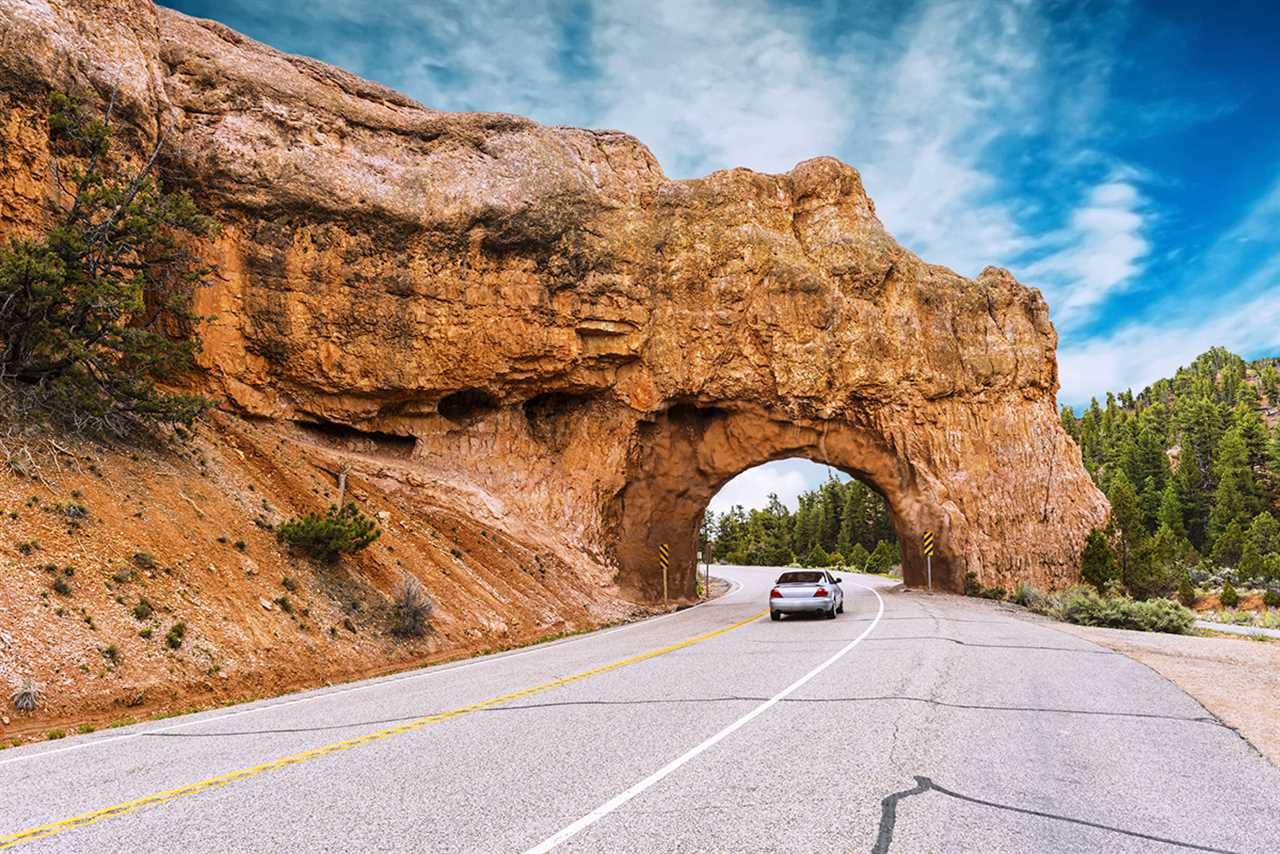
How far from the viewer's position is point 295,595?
15.8 m

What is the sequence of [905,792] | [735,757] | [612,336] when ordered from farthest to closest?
[612,336]
[735,757]
[905,792]

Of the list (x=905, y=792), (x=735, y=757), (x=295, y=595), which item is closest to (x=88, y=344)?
(x=295, y=595)

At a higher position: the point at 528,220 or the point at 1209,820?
the point at 528,220

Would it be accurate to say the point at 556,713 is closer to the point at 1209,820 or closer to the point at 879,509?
the point at 1209,820

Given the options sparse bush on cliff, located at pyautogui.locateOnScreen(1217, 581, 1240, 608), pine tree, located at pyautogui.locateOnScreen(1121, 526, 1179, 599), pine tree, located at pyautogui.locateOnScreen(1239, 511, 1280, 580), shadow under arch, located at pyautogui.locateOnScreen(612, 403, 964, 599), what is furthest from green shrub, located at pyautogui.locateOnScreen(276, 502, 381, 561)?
pine tree, located at pyautogui.locateOnScreen(1239, 511, 1280, 580)

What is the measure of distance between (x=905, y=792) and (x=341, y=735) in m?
5.45

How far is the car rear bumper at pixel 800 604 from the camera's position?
20.0 m

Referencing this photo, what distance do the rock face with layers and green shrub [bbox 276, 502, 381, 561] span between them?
878 centimetres

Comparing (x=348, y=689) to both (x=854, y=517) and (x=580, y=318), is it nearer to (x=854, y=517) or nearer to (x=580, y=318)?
(x=580, y=318)

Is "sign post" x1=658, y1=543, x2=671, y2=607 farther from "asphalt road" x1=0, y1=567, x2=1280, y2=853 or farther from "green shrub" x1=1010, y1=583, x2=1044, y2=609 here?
"asphalt road" x1=0, y1=567, x2=1280, y2=853

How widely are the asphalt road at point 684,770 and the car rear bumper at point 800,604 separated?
8580mm

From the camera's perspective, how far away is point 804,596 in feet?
65.9

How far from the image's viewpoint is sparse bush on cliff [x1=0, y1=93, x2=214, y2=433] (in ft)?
50.4

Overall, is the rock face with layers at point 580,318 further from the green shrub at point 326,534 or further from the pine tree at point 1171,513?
the pine tree at point 1171,513
